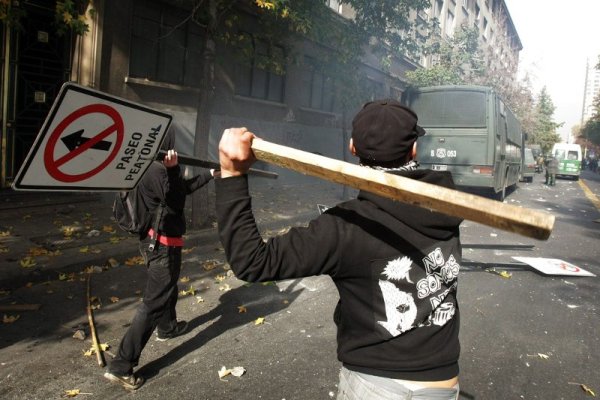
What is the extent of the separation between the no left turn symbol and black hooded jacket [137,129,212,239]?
1.20 metres

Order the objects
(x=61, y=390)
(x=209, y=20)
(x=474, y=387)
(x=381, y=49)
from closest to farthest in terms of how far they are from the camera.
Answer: (x=61, y=390)
(x=474, y=387)
(x=209, y=20)
(x=381, y=49)

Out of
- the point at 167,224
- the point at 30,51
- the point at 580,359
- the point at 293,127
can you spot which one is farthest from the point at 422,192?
the point at 293,127

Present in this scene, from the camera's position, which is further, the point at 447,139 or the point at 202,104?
the point at 447,139

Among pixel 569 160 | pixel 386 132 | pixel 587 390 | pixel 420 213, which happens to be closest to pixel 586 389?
pixel 587 390

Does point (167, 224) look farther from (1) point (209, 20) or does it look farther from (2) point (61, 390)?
(1) point (209, 20)

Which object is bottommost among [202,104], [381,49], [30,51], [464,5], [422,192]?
[422,192]

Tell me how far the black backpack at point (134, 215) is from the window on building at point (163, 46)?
733 cm

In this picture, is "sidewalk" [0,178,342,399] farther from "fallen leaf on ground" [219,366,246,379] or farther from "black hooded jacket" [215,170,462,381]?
"black hooded jacket" [215,170,462,381]

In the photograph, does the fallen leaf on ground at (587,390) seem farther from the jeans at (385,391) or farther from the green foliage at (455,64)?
the green foliage at (455,64)

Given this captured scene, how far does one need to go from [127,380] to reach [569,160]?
35940 millimetres

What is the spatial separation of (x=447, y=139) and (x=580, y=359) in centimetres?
978

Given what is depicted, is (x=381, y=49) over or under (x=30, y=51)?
over

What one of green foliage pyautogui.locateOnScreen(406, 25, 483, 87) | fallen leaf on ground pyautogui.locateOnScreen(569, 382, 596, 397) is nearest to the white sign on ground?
fallen leaf on ground pyautogui.locateOnScreen(569, 382, 596, 397)

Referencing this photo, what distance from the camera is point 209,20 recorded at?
762cm
